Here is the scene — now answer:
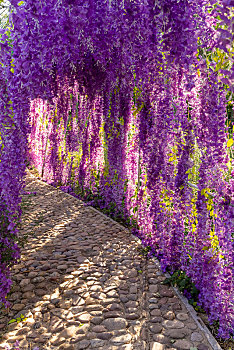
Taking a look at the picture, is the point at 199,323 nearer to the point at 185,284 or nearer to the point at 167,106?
the point at 185,284

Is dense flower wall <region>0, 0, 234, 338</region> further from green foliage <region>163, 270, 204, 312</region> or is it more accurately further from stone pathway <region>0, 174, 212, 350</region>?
stone pathway <region>0, 174, 212, 350</region>

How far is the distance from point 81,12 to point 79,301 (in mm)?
2816

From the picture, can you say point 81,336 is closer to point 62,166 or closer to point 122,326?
point 122,326

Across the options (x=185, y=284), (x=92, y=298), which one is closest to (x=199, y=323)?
(x=185, y=284)

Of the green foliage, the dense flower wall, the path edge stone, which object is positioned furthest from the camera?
the green foliage

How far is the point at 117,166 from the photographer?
16.4 feet

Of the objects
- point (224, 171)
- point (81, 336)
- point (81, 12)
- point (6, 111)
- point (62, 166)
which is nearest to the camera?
point (81, 336)

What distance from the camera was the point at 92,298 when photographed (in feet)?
9.37

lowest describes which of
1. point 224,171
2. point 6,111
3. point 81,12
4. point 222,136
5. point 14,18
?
point 224,171

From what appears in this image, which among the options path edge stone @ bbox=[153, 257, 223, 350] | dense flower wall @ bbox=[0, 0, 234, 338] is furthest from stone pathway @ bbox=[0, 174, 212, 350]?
dense flower wall @ bbox=[0, 0, 234, 338]

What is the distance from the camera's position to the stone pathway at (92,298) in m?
2.32

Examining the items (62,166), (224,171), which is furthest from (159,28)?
(62,166)

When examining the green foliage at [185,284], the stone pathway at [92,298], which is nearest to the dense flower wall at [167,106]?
the green foliage at [185,284]

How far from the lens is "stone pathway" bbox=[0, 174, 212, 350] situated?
2.32m
